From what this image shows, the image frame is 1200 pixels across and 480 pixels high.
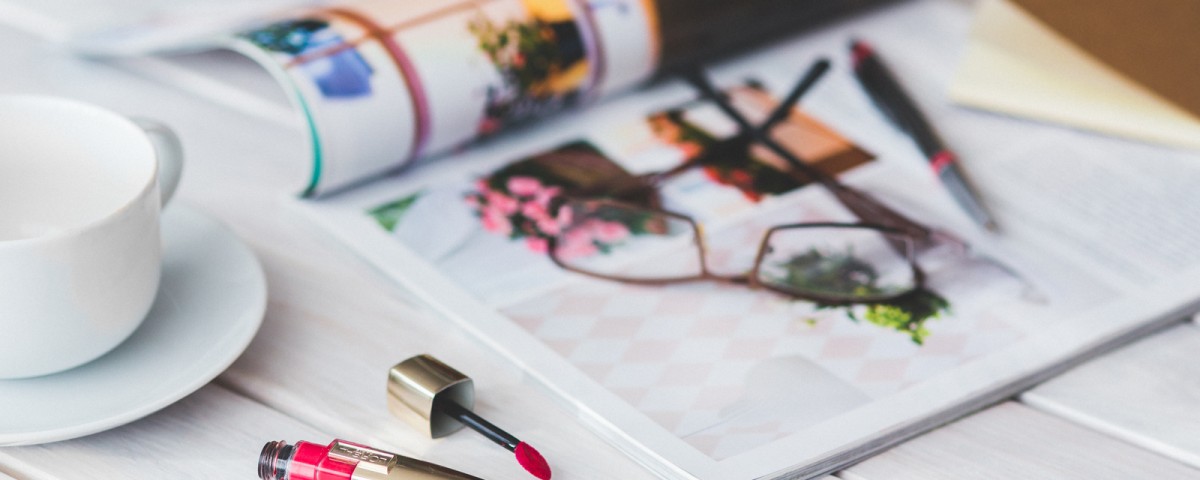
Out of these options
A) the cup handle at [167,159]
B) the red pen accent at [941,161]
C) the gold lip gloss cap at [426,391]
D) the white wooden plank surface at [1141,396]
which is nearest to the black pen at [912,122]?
the red pen accent at [941,161]

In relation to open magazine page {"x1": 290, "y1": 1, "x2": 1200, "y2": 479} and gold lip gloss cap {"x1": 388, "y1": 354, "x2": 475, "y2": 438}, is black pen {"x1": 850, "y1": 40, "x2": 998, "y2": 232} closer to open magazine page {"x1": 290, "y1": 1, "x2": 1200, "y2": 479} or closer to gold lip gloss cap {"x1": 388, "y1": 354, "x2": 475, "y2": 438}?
open magazine page {"x1": 290, "y1": 1, "x2": 1200, "y2": 479}

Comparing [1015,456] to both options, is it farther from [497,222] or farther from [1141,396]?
[497,222]

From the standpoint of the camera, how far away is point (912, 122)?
72 centimetres

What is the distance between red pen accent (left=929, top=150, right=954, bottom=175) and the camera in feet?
2.19

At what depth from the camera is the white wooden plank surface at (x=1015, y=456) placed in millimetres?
475

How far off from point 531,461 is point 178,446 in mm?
147

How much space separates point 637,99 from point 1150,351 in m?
0.35

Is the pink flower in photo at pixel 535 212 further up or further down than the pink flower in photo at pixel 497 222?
further up

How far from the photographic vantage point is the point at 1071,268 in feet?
1.97

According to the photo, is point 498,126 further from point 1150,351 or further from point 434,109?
point 1150,351

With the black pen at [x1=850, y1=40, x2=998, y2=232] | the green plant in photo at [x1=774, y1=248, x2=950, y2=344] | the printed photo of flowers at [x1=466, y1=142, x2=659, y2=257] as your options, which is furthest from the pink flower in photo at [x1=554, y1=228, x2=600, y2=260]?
the black pen at [x1=850, y1=40, x2=998, y2=232]

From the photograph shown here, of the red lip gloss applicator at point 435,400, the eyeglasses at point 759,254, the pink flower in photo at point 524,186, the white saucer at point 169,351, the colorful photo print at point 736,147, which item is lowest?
the white saucer at point 169,351

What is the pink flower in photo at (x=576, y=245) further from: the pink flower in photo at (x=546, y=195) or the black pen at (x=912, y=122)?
the black pen at (x=912, y=122)

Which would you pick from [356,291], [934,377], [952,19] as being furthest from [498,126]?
[952,19]
